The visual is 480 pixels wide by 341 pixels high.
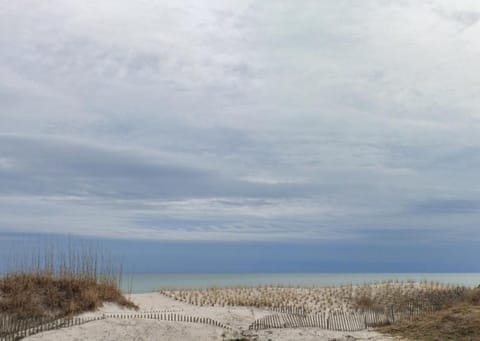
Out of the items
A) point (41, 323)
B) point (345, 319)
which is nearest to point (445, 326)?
point (345, 319)

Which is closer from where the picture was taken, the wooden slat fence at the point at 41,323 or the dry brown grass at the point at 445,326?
the wooden slat fence at the point at 41,323

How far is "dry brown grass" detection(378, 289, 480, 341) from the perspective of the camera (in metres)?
A: 19.1

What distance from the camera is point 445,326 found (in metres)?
A: 20.2

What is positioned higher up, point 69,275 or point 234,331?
point 69,275

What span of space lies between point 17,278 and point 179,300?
418 inches

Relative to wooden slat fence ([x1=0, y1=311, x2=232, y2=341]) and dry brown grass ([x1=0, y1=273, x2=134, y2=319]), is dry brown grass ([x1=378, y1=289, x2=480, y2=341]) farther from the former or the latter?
dry brown grass ([x1=0, y1=273, x2=134, y2=319])

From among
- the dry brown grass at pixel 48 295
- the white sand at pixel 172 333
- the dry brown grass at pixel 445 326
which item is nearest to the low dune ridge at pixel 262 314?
the white sand at pixel 172 333

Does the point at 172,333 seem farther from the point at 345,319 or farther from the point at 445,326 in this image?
the point at 445,326

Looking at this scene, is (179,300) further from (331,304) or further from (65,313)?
(65,313)

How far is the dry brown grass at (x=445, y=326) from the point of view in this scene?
1914 centimetres

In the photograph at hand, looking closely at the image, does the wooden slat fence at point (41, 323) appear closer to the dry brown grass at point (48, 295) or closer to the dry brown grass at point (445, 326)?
the dry brown grass at point (48, 295)

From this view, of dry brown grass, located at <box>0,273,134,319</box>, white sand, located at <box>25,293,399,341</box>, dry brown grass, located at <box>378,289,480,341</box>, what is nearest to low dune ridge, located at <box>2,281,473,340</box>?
white sand, located at <box>25,293,399,341</box>

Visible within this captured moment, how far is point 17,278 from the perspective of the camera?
23750 millimetres

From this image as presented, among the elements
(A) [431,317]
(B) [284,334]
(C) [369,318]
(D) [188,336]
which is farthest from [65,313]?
(A) [431,317]
